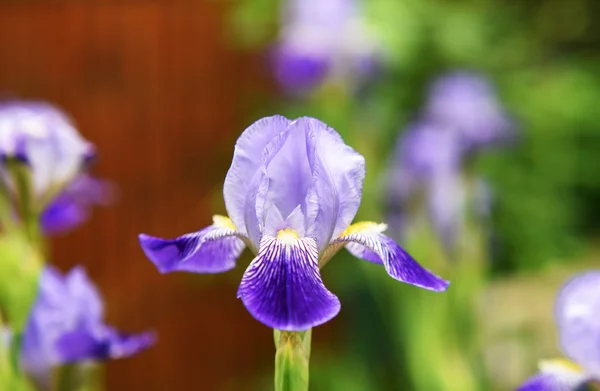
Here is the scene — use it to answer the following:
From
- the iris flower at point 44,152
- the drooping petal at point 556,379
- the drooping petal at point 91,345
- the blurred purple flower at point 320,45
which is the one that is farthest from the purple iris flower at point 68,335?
the blurred purple flower at point 320,45

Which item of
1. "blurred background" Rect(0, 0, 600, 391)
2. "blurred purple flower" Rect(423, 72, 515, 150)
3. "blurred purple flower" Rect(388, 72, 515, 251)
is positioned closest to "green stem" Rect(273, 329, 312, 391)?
"blurred background" Rect(0, 0, 600, 391)

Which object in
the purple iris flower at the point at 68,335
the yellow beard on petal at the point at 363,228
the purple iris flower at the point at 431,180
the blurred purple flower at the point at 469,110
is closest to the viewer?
the yellow beard on petal at the point at 363,228

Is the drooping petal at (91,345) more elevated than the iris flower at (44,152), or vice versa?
the iris flower at (44,152)

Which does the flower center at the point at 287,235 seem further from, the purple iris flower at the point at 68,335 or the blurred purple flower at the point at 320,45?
the blurred purple flower at the point at 320,45

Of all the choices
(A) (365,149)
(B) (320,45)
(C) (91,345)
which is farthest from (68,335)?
(B) (320,45)

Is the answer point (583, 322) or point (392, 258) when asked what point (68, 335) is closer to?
point (392, 258)

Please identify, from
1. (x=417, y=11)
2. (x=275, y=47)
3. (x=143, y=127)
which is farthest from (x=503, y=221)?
(x=143, y=127)
